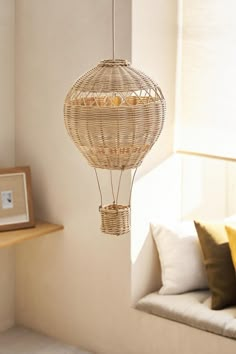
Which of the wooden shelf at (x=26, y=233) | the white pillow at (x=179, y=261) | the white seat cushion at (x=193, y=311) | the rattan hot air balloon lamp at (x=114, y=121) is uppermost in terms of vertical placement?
the rattan hot air balloon lamp at (x=114, y=121)

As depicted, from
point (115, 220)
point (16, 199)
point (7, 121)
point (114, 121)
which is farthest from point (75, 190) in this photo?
point (114, 121)

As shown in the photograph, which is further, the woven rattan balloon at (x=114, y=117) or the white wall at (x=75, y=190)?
the white wall at (x=75, y=190)

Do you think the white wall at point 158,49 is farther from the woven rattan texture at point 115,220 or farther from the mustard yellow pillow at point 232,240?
the woven rattan texture at point 115,220

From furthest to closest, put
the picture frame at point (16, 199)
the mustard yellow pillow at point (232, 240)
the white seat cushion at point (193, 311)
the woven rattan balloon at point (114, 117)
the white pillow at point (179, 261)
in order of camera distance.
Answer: the picture frame at point (16, 199) < the white pillow at point (179, 261) < the mustard yellow pillow at point (232, 240) < the white seat cushion at point (193, 311) < the woven rattan balloon at point (114, 117)

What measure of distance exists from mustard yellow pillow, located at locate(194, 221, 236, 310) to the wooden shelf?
670 millimetres

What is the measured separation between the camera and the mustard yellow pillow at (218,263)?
9.35 feet

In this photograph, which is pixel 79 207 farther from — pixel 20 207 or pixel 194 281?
pixel 194 281

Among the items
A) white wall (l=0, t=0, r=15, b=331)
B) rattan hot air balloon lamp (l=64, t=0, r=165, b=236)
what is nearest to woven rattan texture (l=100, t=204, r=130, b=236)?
rattan hot air balloon lamp (l=64, t=0, r=165, b=236)

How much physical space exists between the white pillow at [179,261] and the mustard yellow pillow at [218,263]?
0.31 feet

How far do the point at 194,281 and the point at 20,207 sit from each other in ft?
2.85

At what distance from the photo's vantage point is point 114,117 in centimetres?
180

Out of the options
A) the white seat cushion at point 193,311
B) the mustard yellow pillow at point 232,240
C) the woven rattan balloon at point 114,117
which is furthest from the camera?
the mustard yellow pillow at point 232,240

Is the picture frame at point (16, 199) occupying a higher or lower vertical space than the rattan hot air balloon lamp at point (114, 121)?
lower

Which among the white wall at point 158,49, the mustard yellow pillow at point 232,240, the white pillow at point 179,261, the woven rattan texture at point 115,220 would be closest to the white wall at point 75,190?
the white wall at point 158,49
